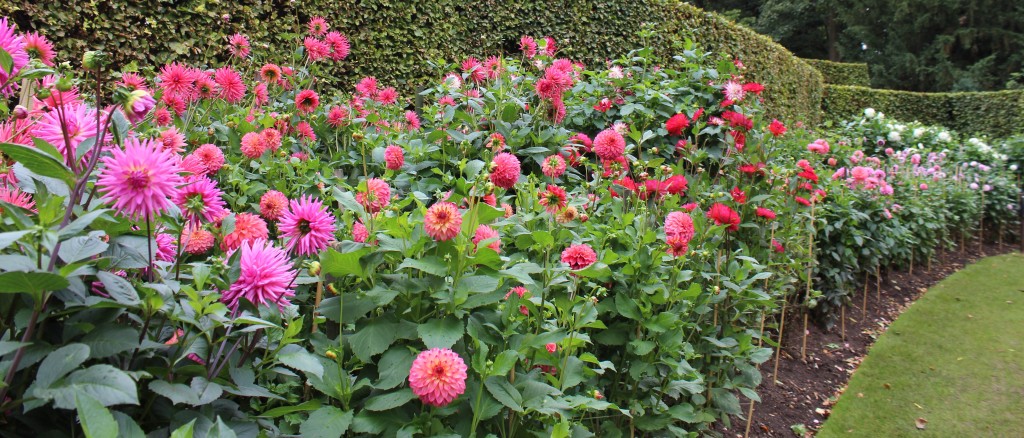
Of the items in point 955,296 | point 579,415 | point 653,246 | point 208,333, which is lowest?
point 955,296

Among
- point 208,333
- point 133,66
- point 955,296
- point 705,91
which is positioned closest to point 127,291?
point 208,333

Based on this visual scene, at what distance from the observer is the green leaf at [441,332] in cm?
103

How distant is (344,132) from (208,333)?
185 centimetres

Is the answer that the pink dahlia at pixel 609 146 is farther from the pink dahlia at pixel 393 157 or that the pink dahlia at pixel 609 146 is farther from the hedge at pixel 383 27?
the hedge at pixel 383 27

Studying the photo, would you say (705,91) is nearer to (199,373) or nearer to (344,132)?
(344,132)

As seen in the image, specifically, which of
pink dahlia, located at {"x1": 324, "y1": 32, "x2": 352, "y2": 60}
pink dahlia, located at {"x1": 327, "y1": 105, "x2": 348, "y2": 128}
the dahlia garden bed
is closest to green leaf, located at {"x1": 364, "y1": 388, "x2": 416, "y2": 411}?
the dahlia garden bed

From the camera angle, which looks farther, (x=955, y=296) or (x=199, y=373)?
(x=955, y=296)

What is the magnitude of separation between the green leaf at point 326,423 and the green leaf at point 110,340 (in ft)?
1.05

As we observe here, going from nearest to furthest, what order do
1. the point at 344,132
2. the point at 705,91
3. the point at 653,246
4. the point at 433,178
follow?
the point at 653,246, the point at 433,178, the point at 344,132, the point at 705,91

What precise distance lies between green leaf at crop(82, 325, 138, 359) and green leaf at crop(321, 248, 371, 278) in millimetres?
330

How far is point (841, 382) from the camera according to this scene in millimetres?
3459

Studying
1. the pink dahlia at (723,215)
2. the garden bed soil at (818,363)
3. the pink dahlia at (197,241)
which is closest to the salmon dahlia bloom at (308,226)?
the pink dahlia at (197,241)

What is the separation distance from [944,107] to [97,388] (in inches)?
738

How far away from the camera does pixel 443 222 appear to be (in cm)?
106
